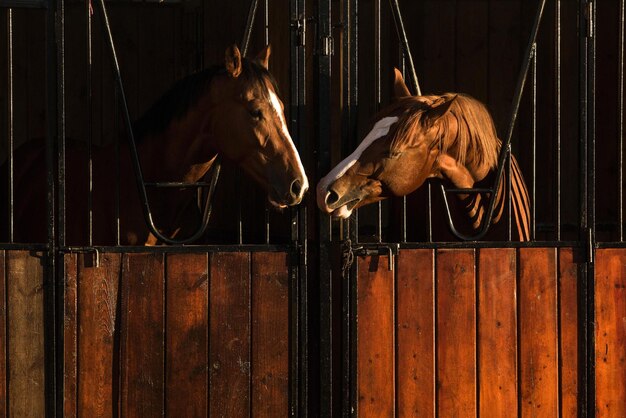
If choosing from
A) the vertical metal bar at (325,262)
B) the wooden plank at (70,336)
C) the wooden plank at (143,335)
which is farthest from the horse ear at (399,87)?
the wooden plank at (70,336)

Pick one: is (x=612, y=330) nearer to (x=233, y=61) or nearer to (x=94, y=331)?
(x=233, y=61)

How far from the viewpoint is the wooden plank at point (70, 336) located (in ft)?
13.3

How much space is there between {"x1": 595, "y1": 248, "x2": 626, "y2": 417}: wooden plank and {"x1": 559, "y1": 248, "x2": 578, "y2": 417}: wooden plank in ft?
0.39

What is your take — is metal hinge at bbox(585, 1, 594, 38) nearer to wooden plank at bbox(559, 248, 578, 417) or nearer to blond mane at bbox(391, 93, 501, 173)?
blond mane at bbox(391, 93, 501, 173)

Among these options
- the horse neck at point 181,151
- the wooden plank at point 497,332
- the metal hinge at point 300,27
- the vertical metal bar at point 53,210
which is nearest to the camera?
the vertical metal bar at point 53,210

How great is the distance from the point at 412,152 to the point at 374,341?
0.79 m

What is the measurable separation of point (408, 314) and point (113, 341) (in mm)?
1173

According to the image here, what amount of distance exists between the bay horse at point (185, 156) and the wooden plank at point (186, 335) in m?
0.44

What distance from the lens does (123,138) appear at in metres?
4.88

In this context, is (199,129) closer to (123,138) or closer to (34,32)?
(123,138)

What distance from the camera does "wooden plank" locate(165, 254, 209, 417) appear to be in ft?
13.4

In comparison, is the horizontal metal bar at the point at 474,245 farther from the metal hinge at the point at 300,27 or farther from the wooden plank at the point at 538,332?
the metal hinge at the point at 300,27

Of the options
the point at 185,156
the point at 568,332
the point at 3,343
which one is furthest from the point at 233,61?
the point at 568,332

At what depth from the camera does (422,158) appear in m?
4.34
